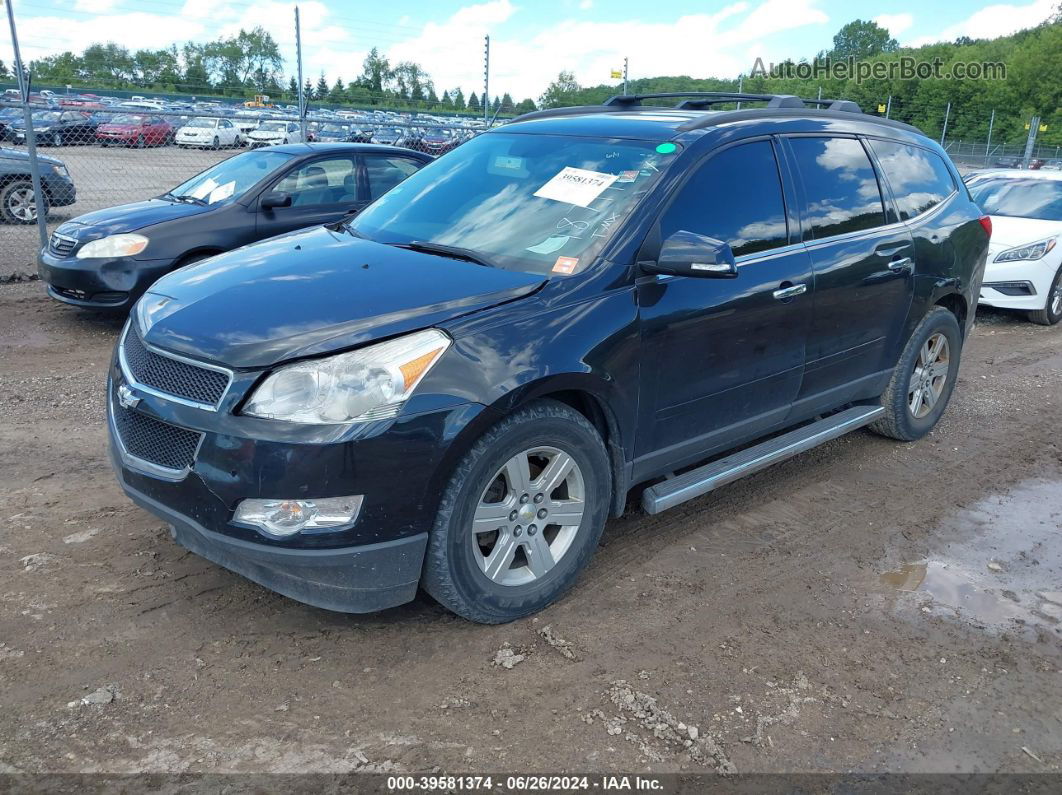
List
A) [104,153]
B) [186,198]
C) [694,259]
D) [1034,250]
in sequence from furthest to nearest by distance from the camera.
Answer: [104,153]
[1034,250]
[186,198]
[694,259]

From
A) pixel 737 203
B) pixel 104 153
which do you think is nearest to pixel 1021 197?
pixel 737 203

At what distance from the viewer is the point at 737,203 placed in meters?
3.99

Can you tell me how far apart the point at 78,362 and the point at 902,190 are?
19.3 ft

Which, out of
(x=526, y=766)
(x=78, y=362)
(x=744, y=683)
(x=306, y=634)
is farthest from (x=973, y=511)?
(x=78, y=362)

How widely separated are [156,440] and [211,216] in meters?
5.08

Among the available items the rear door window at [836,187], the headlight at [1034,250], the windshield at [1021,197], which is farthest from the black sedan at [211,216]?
the windshield at [1021,197]

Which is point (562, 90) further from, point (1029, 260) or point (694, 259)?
point (694, 259)

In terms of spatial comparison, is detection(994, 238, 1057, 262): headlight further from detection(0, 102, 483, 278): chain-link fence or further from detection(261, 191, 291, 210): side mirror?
detection(261, 191, 291, 210): side mirror

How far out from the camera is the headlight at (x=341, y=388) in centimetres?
282

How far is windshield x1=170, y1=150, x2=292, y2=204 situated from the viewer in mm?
7977

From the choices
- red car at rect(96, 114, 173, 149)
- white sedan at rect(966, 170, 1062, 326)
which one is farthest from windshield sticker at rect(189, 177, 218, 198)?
white sedan at rect(966, 170, 1062, 326)

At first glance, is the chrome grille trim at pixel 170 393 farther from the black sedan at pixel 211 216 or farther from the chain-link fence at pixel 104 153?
the chain-link fence at pixel 104 153

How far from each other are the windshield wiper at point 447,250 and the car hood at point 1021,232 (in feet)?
25.4

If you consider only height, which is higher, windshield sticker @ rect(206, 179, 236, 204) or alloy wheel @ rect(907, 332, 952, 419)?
windshield sticker @ rect(206, 179, 236, 204)
